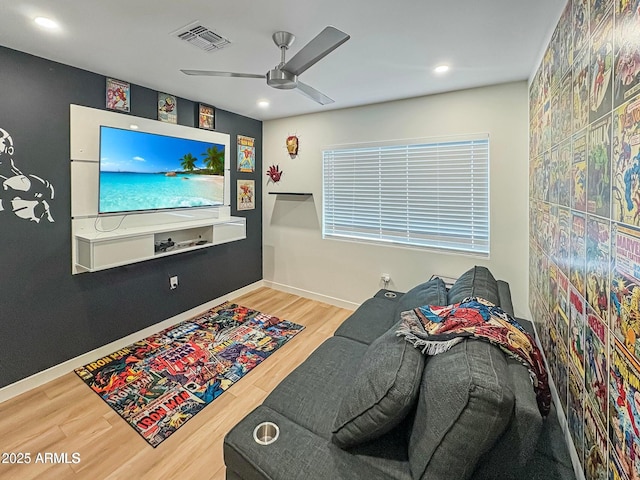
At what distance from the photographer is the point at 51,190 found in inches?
97.6

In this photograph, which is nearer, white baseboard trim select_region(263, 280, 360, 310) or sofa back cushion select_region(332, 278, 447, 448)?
sofa back cushion select_region(332, 278, 447, 448)

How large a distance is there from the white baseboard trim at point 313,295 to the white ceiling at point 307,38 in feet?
8.30

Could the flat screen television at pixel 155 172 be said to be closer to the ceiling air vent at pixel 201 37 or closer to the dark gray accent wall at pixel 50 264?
the dark gray accent wall at pixel 50 264

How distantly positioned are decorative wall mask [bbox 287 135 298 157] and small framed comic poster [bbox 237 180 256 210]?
71cm

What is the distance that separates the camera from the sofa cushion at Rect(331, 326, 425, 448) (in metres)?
1.12

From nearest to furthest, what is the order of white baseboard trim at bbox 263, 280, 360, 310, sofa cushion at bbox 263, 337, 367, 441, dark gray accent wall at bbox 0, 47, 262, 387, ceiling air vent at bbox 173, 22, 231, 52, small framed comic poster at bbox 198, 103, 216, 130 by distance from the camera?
1. sofa cushion at bbox 263, 337, 367, 441
2. ceiling air vent at bbox 173, 22, 231, 52
3. dark gray accent wall at bbox 0, 47, 262, 387
4. small framed comic poster at bbox 198, 103, 216, 130
5. white baseboard trim at bbox 263, 280, 360, 310

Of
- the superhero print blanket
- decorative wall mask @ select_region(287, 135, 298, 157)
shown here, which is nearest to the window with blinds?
decorative wall mask @ select_region(287, 135, 298, 157)

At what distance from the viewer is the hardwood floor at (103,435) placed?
5.64ft

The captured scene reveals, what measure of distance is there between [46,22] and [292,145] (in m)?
2.68

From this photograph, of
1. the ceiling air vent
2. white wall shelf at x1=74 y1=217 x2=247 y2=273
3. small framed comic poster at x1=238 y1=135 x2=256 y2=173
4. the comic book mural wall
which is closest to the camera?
the comic book mural wall

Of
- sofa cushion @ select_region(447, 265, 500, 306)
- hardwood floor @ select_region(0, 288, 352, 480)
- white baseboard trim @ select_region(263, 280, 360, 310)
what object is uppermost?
sofa cushion @ select_region(447, 265, 500, 306)

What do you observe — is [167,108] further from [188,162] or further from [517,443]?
[517,443]

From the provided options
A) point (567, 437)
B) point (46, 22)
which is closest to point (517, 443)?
point (567, 437)

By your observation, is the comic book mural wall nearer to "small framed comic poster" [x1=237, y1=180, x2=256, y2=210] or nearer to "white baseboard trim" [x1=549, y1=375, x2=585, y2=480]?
"white baseboard trim" [x1=549, y1=375, x2=585, y2=480]
